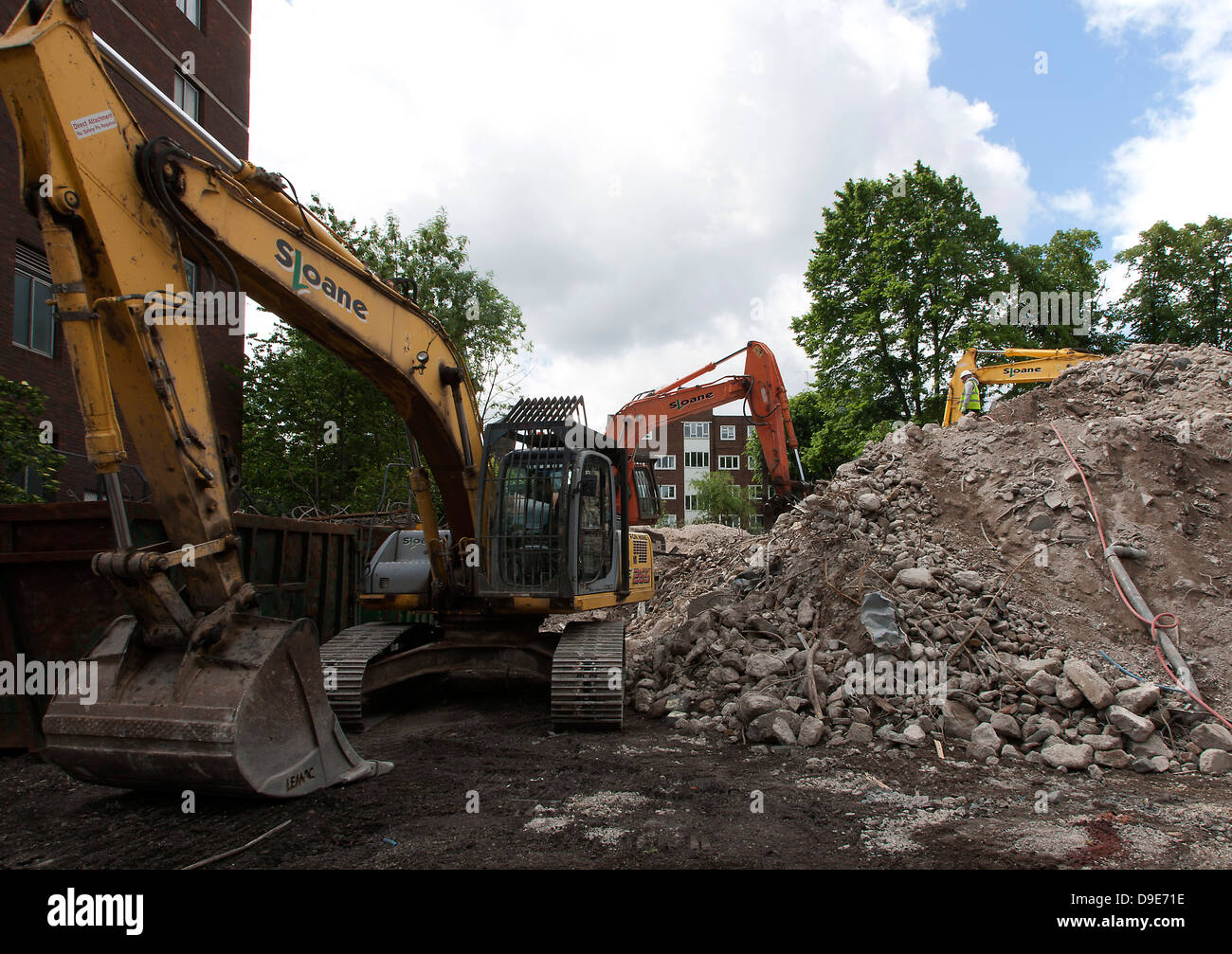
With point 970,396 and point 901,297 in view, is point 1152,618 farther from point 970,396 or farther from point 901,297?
point 901,297

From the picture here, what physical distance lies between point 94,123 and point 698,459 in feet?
181

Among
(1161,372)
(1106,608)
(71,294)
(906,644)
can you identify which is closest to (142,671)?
(71,294)

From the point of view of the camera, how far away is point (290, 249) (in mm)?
4883

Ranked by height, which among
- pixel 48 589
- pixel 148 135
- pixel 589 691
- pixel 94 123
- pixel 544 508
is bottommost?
pixel 589 691

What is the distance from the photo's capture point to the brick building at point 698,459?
55.4 m

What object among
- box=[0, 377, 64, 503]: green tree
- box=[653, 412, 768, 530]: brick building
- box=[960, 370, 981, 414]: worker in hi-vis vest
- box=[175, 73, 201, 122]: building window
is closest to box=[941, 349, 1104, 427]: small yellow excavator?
box=[960, 370, 981, 414]: worker in hi-vis vest

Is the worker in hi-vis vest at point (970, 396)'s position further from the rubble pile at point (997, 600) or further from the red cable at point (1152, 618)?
the red cable at point (1152, 618)

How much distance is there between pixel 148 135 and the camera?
34.8 feet

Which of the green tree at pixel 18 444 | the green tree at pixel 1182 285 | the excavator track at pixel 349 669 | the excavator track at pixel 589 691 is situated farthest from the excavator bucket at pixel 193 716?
the green tree at pixel 1182 285

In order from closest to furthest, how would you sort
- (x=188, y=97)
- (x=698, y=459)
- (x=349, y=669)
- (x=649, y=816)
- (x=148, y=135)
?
1. (x=649, y=816)
2. (x=349, y=669)
3. (x=148, y=135)
4. (x=188, y=97)
5. (x=698, y=459)

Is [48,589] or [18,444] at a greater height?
[18,444]

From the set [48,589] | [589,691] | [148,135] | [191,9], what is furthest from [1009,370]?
[191,9]

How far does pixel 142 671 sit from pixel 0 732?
2454mm

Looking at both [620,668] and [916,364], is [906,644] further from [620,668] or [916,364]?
[916,364]
